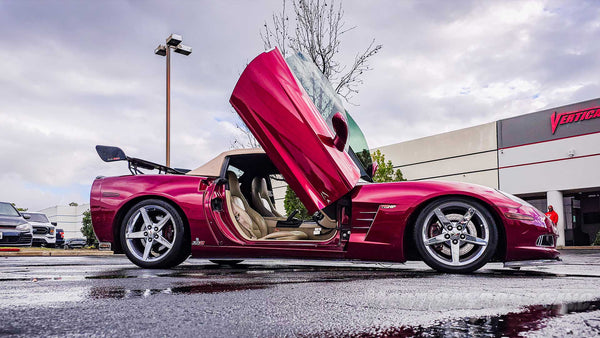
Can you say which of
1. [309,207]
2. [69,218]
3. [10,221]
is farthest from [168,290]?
[69,218]

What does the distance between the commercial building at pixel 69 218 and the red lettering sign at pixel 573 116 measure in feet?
222

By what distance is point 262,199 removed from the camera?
20.2 ft

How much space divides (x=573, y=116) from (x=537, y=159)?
2.51m

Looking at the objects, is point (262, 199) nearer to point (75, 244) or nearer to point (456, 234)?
point (456, 234)

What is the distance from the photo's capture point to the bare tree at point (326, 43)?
1500 cm

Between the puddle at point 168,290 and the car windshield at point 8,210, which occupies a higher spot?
the car windshield at point 8,210

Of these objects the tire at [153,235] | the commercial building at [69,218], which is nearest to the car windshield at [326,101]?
the tire at [153,235]

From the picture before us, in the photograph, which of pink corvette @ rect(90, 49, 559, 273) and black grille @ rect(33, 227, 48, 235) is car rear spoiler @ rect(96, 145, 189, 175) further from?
black grille @ rect(33, 227, 48, 235)

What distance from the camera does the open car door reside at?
4406 millimetres

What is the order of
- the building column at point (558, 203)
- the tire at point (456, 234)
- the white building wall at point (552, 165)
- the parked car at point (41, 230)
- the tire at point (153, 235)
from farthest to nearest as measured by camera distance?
the building column at point (558, 203) → the white building wall at point (552, 165) → the parked car at point (41, 230) → the tire at point (153, 235) → the tire at point (456, 234)

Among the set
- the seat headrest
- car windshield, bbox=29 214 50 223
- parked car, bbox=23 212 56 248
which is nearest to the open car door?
the seat headrest

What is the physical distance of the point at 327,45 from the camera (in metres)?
15.0

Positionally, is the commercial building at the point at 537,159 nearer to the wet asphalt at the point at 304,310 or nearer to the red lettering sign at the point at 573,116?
the red lettering sign at the point at 573,116

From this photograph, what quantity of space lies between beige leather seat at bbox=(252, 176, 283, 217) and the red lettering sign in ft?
64.2
